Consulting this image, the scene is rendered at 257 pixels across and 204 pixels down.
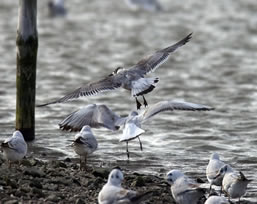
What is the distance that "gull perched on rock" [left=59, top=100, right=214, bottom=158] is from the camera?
9.98 meters

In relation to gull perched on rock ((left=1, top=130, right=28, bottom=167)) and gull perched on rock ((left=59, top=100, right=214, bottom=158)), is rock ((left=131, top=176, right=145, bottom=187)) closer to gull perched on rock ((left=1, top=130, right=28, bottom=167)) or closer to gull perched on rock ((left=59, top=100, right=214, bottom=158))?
gull perched on rock ((left=59, top=100, right=214, bottom=158))

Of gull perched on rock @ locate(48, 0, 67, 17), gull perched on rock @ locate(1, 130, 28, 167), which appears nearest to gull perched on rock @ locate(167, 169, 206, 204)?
gull perched on rock @ locate(1, 130, 28, 167)

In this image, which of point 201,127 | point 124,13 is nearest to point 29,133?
point 201,127

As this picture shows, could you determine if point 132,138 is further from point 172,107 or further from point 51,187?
point 51,187

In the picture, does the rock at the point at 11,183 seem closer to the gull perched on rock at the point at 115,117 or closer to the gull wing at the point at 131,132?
the gull wing at the point at 131,132

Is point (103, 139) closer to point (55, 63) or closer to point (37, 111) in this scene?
point (37, 111)

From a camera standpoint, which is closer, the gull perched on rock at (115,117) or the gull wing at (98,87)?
the gull perched on rock at (115,117)

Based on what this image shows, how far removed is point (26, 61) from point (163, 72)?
24.6 ft

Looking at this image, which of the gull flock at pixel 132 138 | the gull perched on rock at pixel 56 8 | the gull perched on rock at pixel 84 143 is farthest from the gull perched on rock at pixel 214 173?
the gull perched on rock at pixel 56 8

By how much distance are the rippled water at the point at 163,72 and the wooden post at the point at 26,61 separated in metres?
0.54

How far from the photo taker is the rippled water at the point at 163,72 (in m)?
11.6

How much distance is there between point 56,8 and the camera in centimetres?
2419

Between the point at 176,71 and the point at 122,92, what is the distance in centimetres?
252

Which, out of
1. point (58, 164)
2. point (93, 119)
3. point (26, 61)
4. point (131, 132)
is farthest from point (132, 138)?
point (26, 61)
